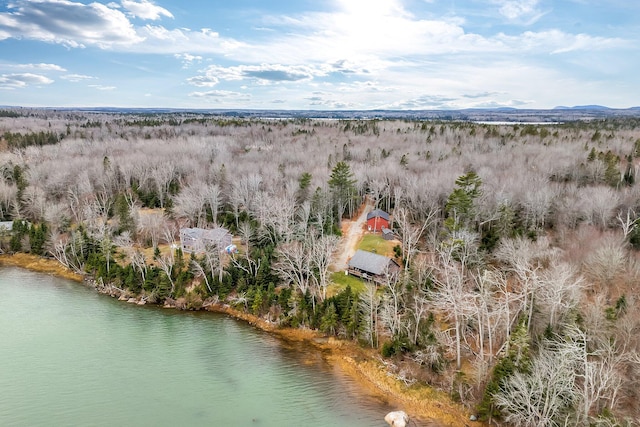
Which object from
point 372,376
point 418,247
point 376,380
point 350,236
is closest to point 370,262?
point 418,247

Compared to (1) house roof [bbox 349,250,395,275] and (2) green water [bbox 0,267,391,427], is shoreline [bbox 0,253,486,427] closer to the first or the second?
(2) green water [bbox 0,267,391,427]

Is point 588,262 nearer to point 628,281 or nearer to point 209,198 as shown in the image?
point 628,281

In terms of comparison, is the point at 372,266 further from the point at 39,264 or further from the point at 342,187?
the point at 39,264

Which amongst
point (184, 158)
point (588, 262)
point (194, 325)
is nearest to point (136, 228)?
point (194, 325)

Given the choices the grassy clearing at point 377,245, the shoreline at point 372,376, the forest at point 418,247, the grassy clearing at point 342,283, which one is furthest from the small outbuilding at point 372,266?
the shoreline at point 372,376

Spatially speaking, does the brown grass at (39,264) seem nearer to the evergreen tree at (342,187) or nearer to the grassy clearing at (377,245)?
the grassy clearing at (377,245)
